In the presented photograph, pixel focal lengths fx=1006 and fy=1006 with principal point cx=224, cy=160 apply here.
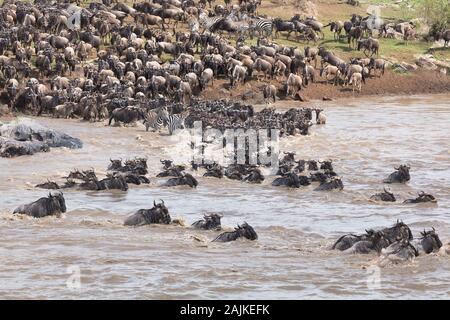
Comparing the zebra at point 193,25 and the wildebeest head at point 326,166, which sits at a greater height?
the zebra at point 193,25

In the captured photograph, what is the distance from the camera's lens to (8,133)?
27.0 metres

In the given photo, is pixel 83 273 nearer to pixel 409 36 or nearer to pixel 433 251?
pixel 433 251

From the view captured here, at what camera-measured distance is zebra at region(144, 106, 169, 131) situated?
99.8 ft

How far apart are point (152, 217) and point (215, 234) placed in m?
1.30

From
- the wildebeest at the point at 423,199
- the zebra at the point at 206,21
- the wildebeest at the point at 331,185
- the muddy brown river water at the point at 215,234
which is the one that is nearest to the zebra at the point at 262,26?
the zebra at the point at 206,21

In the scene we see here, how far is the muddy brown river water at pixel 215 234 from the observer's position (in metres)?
14.4

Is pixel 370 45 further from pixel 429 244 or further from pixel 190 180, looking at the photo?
pixel 429 244
